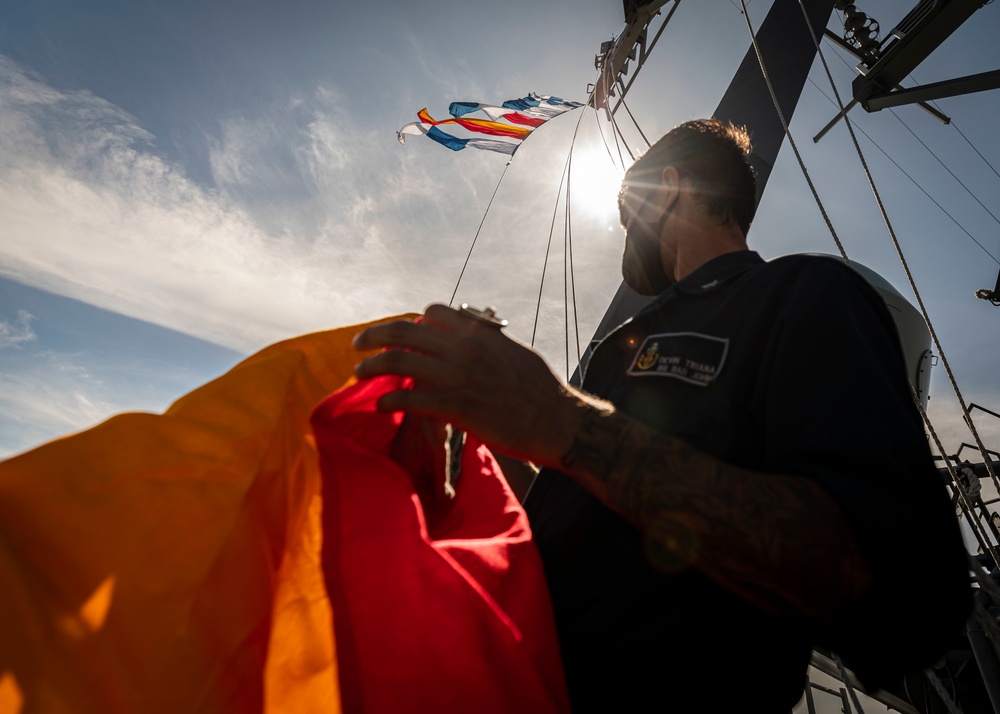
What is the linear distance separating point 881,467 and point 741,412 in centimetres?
25

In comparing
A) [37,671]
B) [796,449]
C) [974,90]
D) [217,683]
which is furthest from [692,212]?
[974,90]

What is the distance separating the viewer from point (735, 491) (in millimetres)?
791

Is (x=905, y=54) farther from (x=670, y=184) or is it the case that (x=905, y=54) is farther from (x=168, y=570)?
(x=168, y=570)

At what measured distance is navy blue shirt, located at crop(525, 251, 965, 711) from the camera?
75cm

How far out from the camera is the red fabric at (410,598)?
0.71 m

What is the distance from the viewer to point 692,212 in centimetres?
172

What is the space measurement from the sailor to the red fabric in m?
0.17

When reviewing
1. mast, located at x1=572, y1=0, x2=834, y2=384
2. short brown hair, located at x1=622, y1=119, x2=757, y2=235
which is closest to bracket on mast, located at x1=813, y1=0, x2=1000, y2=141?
mast, located at x1=572, y1=0, x2=834, y2=384

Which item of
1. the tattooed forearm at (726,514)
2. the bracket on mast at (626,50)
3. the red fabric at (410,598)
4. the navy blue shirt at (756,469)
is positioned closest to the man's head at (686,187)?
the navy blue shirt at (756,469)

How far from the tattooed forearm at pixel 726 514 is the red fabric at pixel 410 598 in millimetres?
246

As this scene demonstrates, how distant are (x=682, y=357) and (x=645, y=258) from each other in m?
0.83

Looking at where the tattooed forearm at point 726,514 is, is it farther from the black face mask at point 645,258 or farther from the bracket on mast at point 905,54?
the bracket on mast at point 905,54

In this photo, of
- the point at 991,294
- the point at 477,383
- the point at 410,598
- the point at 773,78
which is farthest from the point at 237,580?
the point at 991,294

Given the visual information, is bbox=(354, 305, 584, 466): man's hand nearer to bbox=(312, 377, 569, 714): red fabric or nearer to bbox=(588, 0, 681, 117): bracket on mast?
bbox=(312, 377, 569, 714): red fabric
